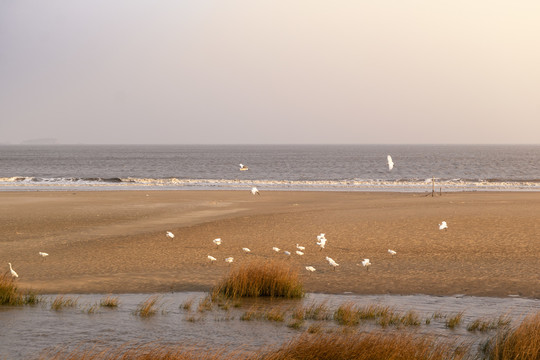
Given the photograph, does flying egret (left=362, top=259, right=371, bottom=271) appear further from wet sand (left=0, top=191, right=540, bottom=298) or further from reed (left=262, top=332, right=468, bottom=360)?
reed (left=262, top=332, right=468, bottom=360)

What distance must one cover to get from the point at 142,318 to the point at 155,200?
2560 cm

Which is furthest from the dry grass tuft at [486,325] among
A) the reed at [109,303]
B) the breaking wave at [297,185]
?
the breaking wave at [297,185]

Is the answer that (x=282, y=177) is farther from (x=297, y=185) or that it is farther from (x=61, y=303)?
(x=61, y=303)

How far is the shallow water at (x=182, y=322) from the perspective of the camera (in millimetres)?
10617

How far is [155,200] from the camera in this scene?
37.3 metres

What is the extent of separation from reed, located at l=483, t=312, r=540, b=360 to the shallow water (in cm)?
113

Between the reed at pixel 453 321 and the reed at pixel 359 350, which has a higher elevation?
the reed at pixel 359 350

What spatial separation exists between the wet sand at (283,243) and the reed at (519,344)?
4619 millimetres

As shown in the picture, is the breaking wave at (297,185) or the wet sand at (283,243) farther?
the breaking wave at (297,185)

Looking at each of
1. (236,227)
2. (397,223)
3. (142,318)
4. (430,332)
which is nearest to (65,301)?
(142,318)

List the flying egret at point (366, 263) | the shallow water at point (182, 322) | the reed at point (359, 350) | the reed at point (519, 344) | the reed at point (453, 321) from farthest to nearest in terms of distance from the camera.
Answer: the flying egret at point (366, 263)
the reed at point (453, 321)
the shallow water at point (182, 322)
the reed at point (519, 344)
the reed at point (359, 350)

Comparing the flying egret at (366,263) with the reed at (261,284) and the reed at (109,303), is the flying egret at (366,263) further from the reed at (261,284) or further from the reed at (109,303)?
the reed at (109,303)

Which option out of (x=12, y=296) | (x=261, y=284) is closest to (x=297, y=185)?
(x=261, y=284)

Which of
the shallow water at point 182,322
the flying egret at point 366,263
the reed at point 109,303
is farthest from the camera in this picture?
the flying egret at point 366,263
